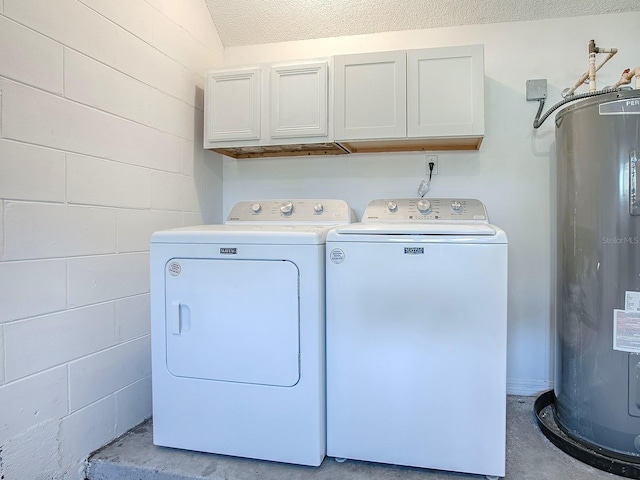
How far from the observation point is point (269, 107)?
220 cm

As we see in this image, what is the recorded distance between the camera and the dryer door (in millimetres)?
1533

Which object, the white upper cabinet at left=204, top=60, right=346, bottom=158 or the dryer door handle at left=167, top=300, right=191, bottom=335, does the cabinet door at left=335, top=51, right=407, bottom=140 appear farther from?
the dryer door handle at left=167, top=300, right=191, bottom=335

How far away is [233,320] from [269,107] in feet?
4.02

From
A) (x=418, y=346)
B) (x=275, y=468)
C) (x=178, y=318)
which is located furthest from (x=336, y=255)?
(x=275, y=468)

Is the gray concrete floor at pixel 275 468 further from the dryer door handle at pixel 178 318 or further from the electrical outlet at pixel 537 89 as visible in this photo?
the electrical outlet at pixel 537 89

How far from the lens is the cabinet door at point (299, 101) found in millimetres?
2119

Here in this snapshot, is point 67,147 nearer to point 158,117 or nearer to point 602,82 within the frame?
point 158,117

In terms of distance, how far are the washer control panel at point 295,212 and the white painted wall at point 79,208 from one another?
383mm

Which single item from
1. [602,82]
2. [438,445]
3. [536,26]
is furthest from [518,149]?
[438,445]

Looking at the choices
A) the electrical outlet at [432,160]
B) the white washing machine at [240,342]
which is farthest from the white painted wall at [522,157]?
the white washing machine at [240,342]

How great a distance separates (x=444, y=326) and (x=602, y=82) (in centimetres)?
171

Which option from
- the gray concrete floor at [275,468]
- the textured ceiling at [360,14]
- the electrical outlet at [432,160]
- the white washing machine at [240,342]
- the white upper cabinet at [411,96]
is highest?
the textured ceiling at [360,14]

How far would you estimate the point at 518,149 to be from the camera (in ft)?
7.33

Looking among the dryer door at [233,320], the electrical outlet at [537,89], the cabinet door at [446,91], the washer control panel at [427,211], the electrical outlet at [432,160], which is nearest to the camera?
the dryer door at [233,320]
